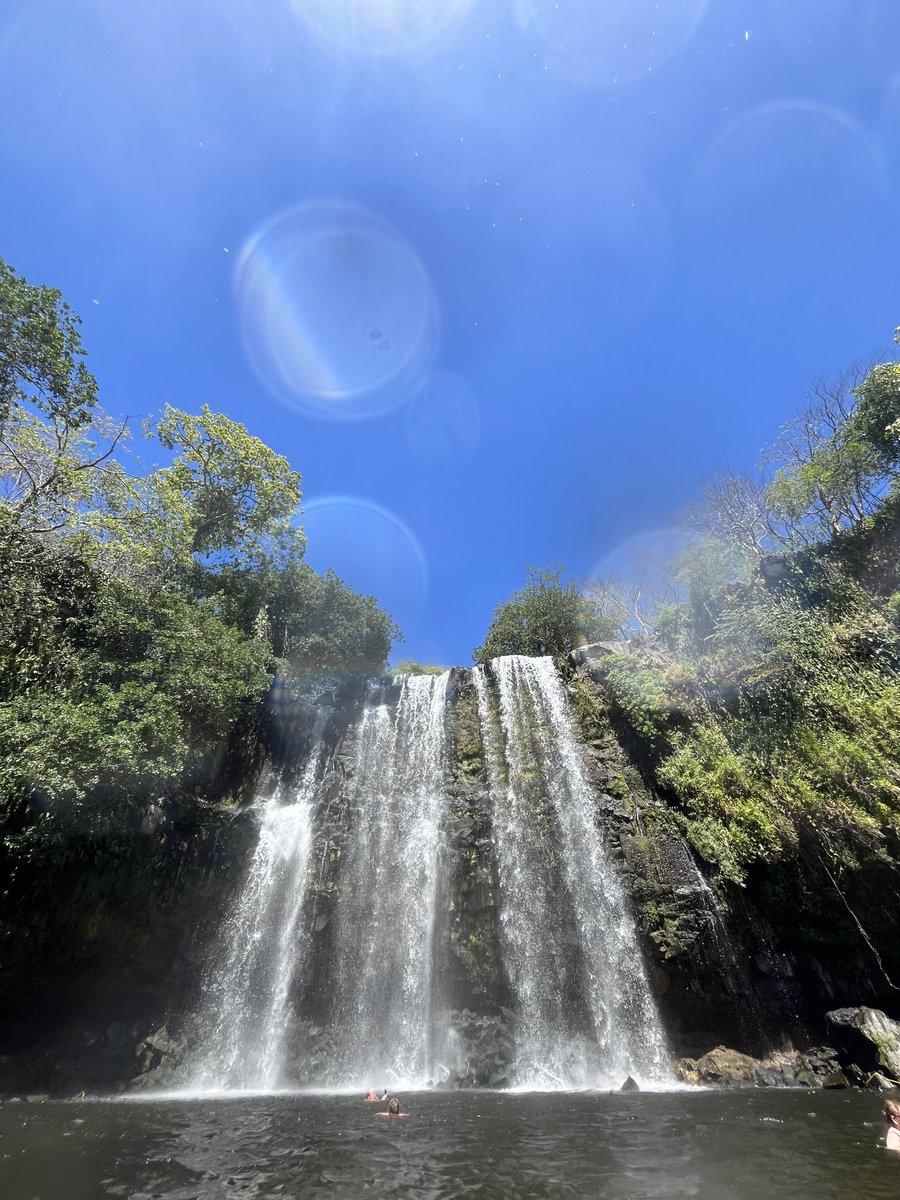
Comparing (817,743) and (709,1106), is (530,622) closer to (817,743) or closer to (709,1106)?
(817,743)

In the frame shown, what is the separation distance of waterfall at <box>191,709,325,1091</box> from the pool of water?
243cm

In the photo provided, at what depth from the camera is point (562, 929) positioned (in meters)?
12.7

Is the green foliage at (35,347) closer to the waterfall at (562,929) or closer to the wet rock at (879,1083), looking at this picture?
the waterfall at (562,929)

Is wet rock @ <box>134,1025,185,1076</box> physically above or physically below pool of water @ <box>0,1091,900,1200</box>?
above

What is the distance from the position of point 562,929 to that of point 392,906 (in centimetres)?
438

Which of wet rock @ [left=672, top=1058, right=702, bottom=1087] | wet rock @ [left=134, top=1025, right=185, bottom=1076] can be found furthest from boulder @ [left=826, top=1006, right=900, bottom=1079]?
wet rock @ [left=134, top=1025, right=185, bottom=1076]

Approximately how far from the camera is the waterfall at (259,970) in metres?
11.7

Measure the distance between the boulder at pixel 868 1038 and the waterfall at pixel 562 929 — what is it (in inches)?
138

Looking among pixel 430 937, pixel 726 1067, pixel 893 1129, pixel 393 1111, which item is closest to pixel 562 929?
pixel 430 937

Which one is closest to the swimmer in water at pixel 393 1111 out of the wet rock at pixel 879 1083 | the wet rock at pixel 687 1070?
the wet rock at pixel 687 1070

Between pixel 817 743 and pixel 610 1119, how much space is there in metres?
9.29

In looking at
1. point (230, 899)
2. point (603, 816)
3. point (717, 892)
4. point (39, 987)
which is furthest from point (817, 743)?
point (39, 987)

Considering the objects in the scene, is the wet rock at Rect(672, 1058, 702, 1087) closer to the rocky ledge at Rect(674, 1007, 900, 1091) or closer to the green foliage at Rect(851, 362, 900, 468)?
the rocky ledge at Rect(674, 1007, 900, 1091)

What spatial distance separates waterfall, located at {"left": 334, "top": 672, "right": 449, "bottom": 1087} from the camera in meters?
11.8
